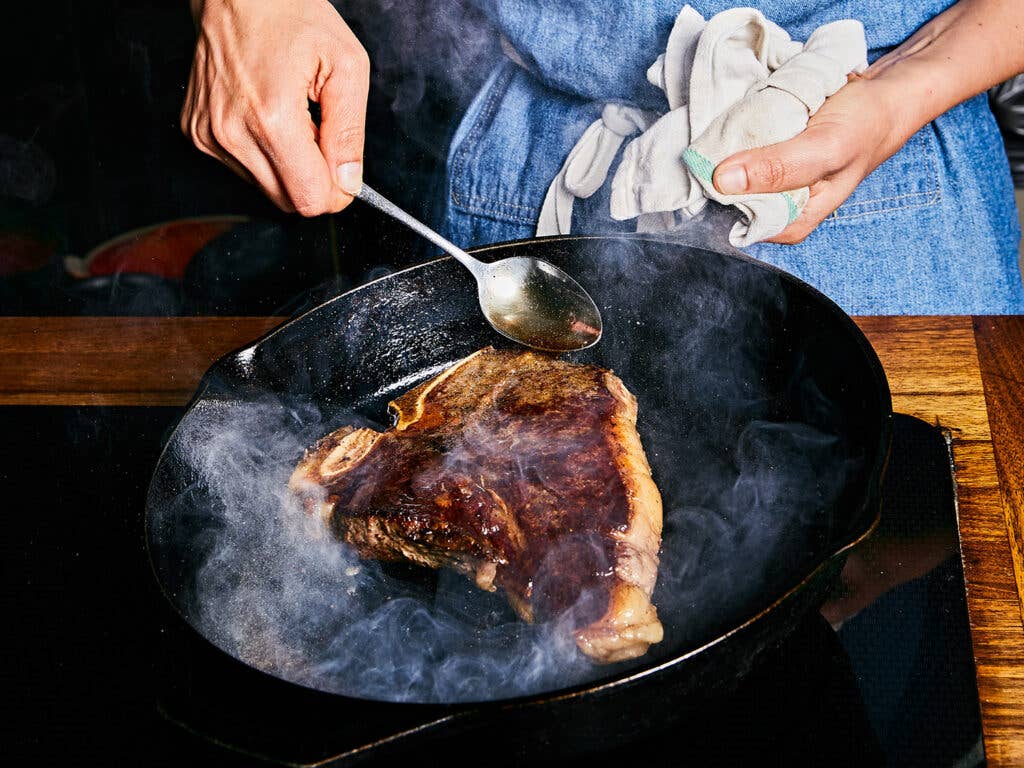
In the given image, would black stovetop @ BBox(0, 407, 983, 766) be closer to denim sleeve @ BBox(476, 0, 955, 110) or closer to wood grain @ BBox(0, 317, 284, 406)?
wood grain @ BBox(0, 317, 284, 406)

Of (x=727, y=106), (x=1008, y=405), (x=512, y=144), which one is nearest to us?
(x=1008, y=405)

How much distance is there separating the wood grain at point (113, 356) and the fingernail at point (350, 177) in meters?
0.40

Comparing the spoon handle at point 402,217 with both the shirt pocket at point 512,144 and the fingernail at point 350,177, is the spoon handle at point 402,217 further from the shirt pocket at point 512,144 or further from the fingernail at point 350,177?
the shirt pocket at point 512,144

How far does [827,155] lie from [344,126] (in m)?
0.89

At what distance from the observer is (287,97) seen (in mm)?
1494

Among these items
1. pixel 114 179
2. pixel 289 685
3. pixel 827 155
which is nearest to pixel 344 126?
pixel 827 155

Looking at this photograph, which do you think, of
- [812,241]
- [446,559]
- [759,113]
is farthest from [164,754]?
[812,241]

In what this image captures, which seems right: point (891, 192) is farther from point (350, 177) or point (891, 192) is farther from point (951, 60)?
point (350, 177)

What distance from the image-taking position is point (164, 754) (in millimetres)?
1205

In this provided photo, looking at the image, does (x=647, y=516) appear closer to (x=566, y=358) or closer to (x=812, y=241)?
(x=566, y=358)

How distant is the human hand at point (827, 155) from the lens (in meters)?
1.58

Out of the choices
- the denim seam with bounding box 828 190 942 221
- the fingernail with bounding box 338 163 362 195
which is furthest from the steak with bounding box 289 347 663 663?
the denim seam with bounding box 828 190 942 221

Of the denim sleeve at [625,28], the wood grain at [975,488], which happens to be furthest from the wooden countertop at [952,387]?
the denim sleeve at [625,28]

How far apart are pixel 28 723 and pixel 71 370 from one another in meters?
0.83
